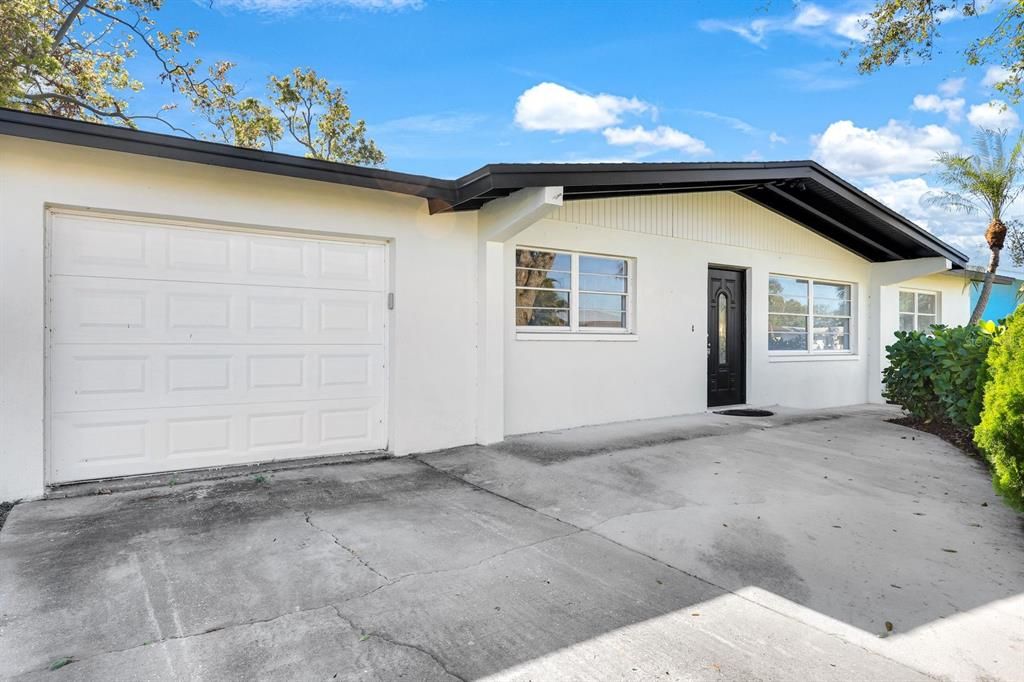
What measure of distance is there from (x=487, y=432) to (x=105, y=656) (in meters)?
4.34

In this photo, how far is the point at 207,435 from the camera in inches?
202

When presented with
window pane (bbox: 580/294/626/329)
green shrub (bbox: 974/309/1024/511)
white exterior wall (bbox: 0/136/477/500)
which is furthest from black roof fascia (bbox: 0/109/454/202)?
green shrub (bbox: 974/309/1024/511)

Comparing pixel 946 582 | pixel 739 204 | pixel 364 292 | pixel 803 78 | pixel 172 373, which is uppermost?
pixel 803 78

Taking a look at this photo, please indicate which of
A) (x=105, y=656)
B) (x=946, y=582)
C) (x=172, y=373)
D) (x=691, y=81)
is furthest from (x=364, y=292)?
(x=691, y=81)

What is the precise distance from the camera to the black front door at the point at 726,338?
9219 millimetres

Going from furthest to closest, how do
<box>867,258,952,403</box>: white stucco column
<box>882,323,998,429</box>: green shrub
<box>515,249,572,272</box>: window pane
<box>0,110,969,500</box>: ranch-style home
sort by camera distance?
<box>867,258,952,403</box>: white stucco column, <box>515,249,572,272</box>: window pane, <box>882,323,998,429</box>: green shrub, <box>0,110,969,500</box>: ranch-style home

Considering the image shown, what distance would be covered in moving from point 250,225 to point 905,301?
13.0 m

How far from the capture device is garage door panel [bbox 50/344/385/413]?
15.2 feet

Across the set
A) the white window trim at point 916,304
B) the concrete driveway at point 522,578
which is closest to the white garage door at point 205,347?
the concrete driveway at point 522,578

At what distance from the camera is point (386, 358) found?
6.04 m

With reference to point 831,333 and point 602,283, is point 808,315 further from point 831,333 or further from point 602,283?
point 602,283

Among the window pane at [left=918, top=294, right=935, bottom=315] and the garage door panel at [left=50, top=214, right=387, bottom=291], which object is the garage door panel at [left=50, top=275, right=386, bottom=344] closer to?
the garage door panel at [left=50, top=214, right=387, bottom=291]

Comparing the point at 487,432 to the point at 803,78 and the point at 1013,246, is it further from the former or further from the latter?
the point at 1013,246

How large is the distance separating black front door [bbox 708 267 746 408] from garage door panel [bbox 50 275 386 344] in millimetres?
5652
